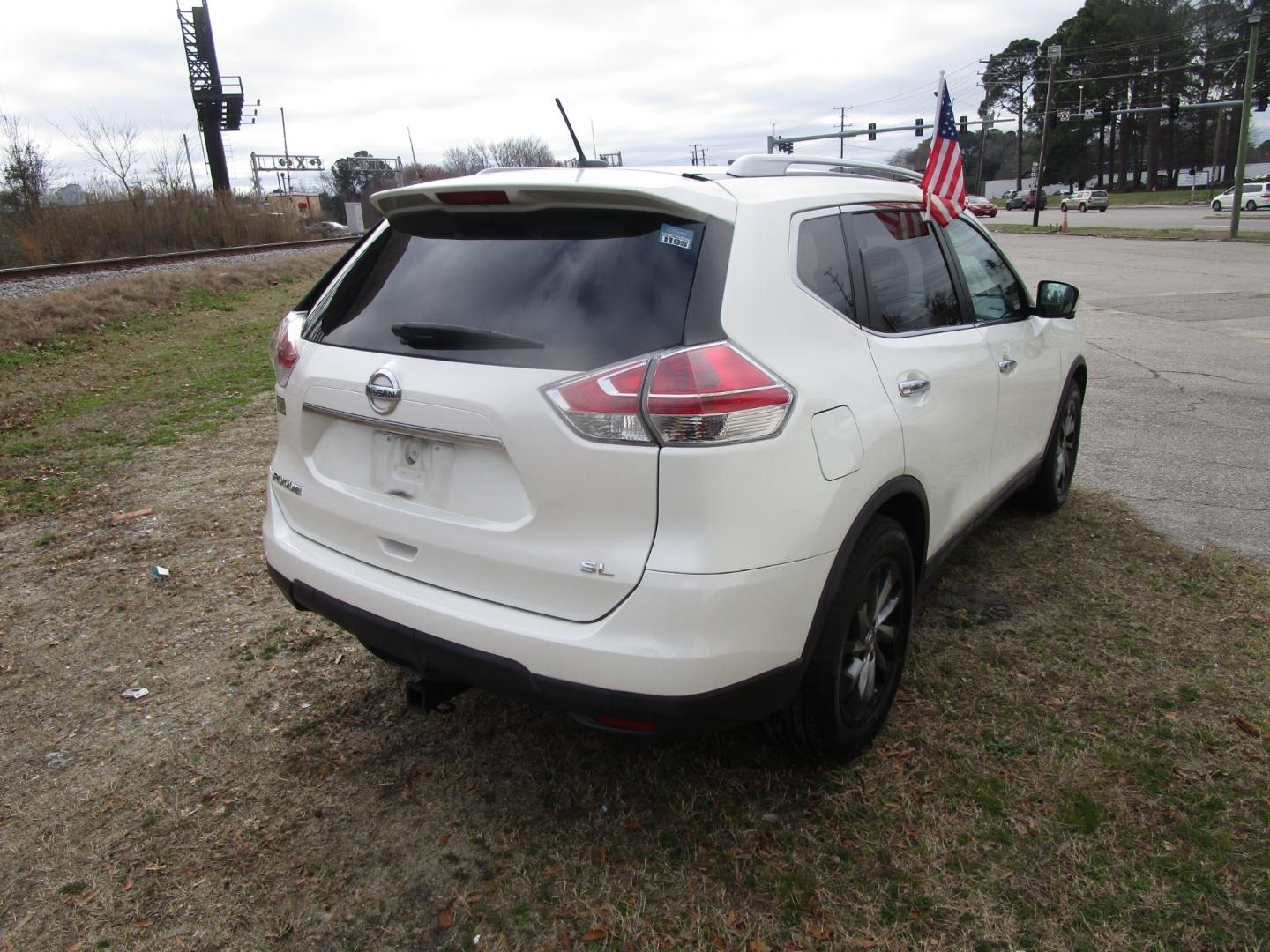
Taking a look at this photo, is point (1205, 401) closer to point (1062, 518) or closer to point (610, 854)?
point (1062, 518)

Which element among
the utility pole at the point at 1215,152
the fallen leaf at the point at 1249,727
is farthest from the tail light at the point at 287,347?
the utility pole at the point at 1215,152

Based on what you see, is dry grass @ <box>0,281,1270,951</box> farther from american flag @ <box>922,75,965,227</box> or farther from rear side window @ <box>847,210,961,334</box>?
american flag @ <box>922,75,965,227</box>

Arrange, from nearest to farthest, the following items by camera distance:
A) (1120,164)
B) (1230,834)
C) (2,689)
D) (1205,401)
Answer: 1. (1230,834)
2. (2,689)
3. (1205,401)
4. (1120,164)

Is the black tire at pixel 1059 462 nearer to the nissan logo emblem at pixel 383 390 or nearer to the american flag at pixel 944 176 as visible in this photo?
the american flag at pixel 944 176

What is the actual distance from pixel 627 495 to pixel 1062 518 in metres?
3.72

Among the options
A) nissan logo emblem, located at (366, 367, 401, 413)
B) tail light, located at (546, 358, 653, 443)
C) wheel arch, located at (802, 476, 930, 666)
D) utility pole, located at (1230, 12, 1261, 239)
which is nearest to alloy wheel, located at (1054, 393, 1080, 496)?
wheel arch, located at (802, 476, 930, 666)

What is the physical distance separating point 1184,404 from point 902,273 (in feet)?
18.9

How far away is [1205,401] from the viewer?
7.57m

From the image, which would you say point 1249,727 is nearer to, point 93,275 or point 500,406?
point 500,406

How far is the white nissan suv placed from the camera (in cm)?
209

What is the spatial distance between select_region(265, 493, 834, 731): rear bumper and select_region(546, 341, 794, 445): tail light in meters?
0.33

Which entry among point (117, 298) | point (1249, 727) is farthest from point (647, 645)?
point (117, 298)

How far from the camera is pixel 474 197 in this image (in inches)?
97.8

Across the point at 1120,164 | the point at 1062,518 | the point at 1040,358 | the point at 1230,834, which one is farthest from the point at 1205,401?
the point at 1120,164
